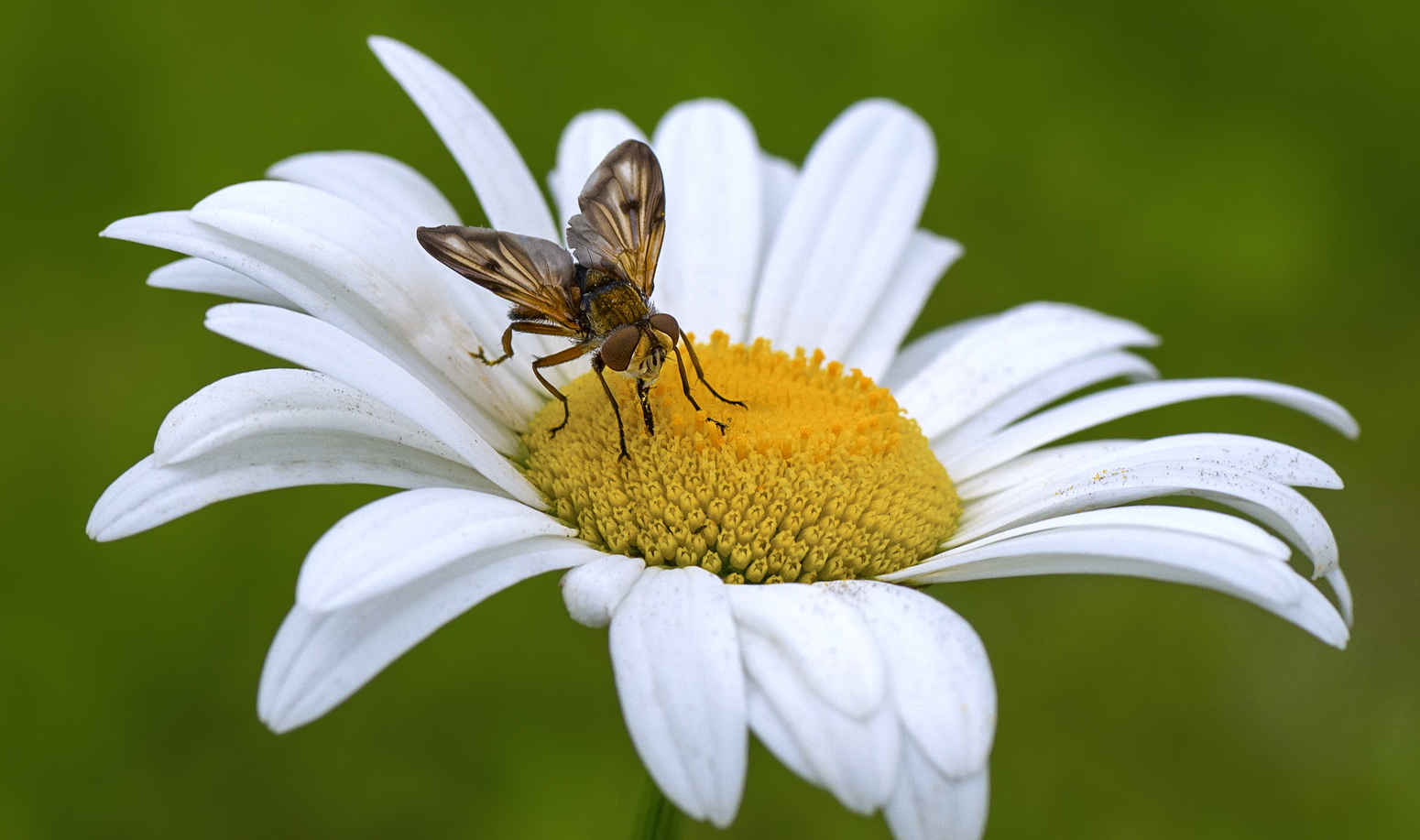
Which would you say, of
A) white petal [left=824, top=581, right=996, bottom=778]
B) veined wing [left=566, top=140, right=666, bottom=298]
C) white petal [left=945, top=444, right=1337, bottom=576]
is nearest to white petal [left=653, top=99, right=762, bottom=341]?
veined wing [left=566, top=140, right=666, bottom=298]

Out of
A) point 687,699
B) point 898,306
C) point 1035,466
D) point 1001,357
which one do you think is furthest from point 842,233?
point 687,699

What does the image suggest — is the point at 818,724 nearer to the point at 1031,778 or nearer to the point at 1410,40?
the point at 1031,778

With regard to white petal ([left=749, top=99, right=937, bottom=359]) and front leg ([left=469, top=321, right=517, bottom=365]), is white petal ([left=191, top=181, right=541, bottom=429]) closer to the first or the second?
front leg ([left=469, top=321, right=517, bottom=365])

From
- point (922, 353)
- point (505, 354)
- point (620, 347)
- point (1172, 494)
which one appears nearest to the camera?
point (1172, 494)

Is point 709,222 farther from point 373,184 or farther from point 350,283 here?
point 350,283

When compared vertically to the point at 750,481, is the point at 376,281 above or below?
above

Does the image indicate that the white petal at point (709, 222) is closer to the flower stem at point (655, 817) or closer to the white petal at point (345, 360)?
the white petal at point (345, 360)

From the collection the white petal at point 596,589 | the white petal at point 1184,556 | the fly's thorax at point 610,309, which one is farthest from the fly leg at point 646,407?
the white petal at point 1184,556
